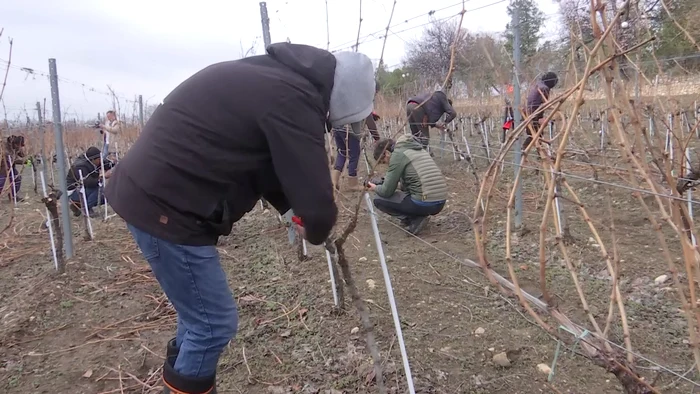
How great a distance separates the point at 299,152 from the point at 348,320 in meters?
1.73

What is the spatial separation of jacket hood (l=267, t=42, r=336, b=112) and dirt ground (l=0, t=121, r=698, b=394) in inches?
43.7

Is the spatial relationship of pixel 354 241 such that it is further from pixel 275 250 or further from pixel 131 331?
pixel 131 331

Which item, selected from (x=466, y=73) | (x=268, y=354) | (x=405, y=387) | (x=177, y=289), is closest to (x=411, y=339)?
(x=405, y=387)

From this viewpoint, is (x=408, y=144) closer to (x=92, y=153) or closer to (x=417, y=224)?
(x=417, y=224)

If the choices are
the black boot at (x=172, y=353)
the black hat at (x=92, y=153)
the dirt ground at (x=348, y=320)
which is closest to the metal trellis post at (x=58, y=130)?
the dirt ground at (x=348, y=320)

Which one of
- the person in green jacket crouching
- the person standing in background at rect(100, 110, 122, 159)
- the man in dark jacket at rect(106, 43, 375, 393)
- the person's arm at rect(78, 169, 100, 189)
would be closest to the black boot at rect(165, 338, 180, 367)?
the man in dark jacket at rect(106, 43, 375, 393)

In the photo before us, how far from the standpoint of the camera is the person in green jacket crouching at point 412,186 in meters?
4.50

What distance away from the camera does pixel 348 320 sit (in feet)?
9.71

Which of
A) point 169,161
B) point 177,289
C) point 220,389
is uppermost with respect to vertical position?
point 169,161

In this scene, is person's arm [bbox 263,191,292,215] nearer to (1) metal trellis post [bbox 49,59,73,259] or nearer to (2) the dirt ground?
(2) the dirt ground

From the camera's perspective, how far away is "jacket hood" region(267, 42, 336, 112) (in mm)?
1541

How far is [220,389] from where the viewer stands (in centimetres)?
246

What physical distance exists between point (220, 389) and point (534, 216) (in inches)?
142

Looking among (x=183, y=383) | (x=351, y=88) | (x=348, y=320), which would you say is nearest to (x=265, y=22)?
(x=348, y=320)
